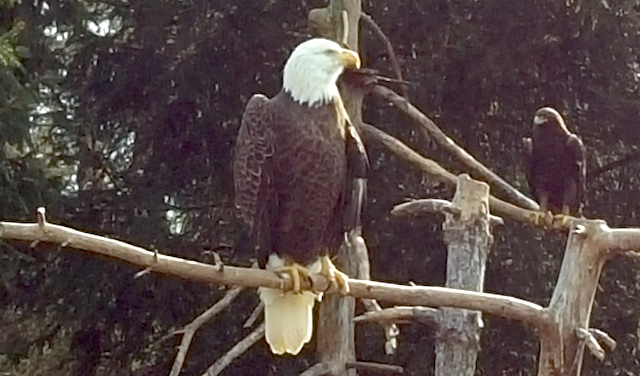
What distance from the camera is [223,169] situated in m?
7.88

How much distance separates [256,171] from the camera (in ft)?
15.0

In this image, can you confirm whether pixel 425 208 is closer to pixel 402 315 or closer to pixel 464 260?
pixel 464 260

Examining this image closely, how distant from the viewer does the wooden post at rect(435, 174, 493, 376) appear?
16.9 feet

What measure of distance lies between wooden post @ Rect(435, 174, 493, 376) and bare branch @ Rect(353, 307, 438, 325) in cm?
7

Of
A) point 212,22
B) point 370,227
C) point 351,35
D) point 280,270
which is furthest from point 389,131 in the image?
point 280,270

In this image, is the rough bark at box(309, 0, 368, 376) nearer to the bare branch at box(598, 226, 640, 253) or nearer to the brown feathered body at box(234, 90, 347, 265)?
the brown feathered body at box(234, 90, 347, 265)

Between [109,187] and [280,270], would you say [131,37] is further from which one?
[280,270]

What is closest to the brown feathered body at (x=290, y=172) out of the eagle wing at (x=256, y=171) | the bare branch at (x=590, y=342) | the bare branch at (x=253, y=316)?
the eagle wing at (x=256, y=171)

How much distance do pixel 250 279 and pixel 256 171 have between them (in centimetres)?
67

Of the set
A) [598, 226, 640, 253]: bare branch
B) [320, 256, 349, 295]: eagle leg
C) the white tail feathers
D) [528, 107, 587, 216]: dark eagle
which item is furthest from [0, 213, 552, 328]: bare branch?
[528, 107, 587, 216]: dark eagle

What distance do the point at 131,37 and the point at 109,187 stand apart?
932 millimetres

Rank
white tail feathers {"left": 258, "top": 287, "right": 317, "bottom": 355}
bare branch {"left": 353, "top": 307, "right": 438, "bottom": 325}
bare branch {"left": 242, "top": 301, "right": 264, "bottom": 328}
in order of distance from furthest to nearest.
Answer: bare branch {"left": 242, "top": 301, "right": 264, "bottom": 328}
bare branch {"left": 353, "top": 307, "right": 438, "bottom": 325}
white tail feathers {"left": 258, "top": 287, "right": 317, "bottom": 355}

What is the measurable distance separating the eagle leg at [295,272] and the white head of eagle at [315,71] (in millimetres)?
576

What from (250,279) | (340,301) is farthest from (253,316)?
(250,279)
